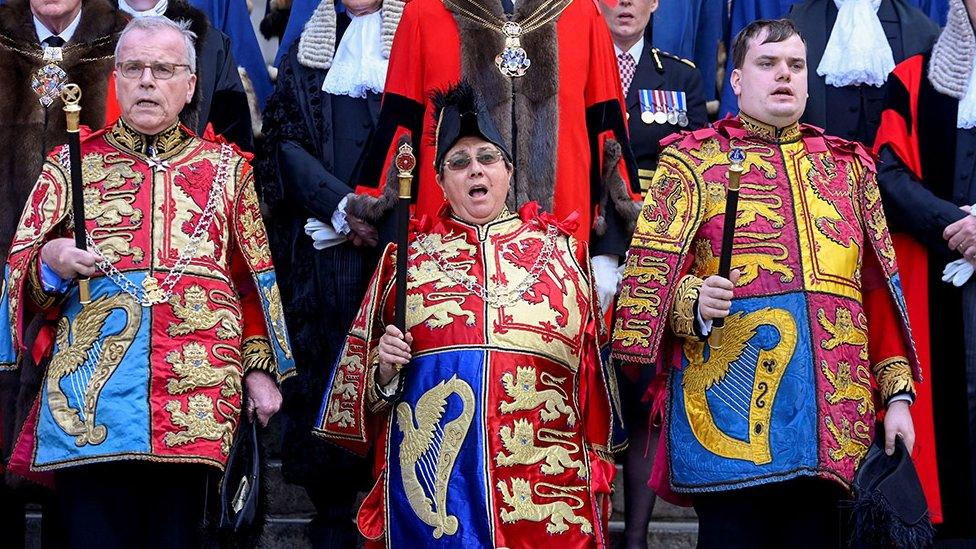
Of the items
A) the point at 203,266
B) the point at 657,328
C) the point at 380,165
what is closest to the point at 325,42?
the point at 380,165

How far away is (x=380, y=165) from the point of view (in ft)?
20.6

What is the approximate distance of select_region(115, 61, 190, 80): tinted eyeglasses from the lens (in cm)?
560

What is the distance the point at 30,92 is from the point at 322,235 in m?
1.22

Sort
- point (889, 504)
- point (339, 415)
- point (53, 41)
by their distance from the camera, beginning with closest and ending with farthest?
point (889, 504) → point (339, 415) → point (53, 41)

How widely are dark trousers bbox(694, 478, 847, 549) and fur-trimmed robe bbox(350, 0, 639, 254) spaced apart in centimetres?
114

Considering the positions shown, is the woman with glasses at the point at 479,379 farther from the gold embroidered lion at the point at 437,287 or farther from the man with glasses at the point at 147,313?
the man with glasses at the point at 147,313

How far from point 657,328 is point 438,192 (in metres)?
1.05

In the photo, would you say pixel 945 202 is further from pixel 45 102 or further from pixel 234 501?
pixel 45 102

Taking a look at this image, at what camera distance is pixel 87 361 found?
538 cm

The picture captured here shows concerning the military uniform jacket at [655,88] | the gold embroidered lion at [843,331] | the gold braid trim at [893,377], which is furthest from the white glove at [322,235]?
the gold braid trim at [893,377]

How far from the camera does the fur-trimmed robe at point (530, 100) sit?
6.12 meters

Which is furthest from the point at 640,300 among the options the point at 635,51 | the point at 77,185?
the point at 635,51

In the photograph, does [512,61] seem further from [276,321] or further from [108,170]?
[108,170]

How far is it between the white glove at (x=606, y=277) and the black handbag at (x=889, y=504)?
1157 mm
